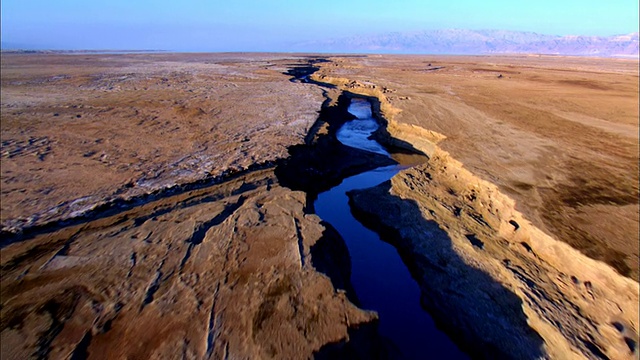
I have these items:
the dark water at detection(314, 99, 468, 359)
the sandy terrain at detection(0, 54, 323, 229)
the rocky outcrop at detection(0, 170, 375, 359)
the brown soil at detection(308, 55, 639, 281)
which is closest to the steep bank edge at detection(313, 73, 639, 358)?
the brown soil at detection(308, 55, 639, 281)

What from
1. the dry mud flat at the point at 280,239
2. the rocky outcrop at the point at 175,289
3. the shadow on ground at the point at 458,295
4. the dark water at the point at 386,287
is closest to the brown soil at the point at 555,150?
the dry mud flat at the point at 280,239

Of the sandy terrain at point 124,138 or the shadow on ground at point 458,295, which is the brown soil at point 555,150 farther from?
the sandy terrain at point 124,138

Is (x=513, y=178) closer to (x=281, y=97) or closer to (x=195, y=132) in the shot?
(x=195, y=132)

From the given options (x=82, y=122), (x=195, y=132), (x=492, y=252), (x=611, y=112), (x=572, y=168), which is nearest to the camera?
(x=492, y=252)

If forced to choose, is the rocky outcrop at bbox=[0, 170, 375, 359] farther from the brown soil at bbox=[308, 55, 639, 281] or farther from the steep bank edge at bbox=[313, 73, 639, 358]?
the brown soil at bbox=[308, 55, 639, 281]

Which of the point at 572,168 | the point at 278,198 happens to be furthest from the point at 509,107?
the point at 278,198

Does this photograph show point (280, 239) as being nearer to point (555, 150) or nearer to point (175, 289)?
point (175, 289)
